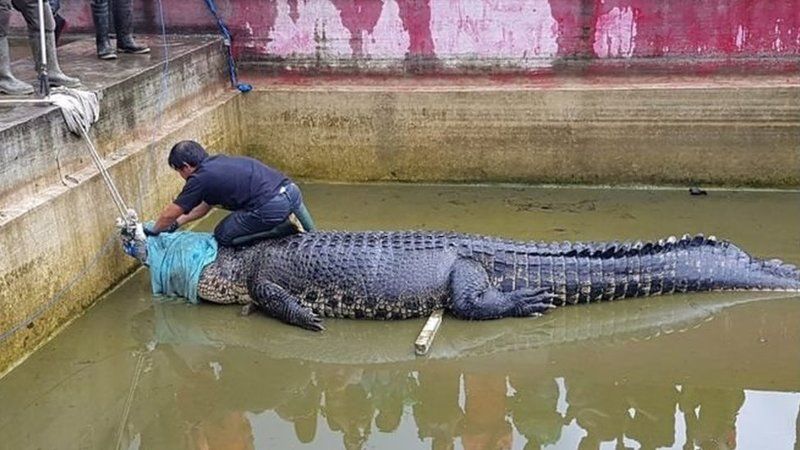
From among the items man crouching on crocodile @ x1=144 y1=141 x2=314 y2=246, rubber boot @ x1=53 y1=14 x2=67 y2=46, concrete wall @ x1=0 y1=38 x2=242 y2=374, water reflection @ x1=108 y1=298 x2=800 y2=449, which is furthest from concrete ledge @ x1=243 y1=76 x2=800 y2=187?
water reflection @ x1=108 y1=298 x2=800 y2=449

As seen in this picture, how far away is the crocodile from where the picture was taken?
5355 mm

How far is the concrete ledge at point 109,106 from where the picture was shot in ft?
16.8

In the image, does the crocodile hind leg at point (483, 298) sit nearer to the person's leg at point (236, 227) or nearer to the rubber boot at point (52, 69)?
the person's leg at point (236, 227)

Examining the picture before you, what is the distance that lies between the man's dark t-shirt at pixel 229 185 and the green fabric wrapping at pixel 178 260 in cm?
29

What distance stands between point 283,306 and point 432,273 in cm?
95

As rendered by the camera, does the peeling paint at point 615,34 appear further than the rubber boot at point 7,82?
Yes

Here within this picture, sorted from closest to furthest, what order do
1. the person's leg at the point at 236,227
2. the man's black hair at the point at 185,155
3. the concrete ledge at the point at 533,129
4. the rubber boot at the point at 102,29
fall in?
the man's black hair at the point at 185,155
the person's leg at the point at 236,227
the rubber boot at the point at 102,29
the concrete ledge at the point at 533,129

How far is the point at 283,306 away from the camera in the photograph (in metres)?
5.37

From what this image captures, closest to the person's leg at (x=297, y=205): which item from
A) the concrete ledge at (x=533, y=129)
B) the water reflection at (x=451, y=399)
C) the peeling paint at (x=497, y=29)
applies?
the water reflection at (x=451, y=399)

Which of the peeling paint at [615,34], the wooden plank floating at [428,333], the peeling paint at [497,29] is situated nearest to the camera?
the wooden plank floating at [428,333]

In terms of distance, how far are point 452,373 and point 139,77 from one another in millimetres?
3466

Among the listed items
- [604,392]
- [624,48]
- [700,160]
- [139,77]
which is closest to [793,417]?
[604,392]

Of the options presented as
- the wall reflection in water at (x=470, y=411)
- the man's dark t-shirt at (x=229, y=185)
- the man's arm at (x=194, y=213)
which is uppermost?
the man's dark t-shirt at (x=229, y=185)

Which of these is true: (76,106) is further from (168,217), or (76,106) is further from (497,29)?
(497,29)
